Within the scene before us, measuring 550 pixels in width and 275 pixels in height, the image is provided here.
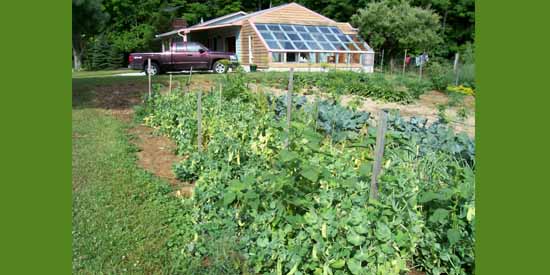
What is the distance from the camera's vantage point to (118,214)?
3.92 meters

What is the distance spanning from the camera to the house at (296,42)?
19609mm

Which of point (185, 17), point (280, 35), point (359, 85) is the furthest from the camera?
point (185, 17)

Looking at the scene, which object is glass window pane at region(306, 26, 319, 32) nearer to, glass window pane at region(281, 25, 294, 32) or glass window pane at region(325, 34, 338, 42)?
glass window pane at region(325, 34, 338, 42)

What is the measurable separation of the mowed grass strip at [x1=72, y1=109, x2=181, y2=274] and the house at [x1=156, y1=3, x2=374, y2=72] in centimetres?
1423

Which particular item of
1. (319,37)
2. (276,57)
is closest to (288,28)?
(319,37)

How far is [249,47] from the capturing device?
21.7m

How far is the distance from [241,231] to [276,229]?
41 centimetres

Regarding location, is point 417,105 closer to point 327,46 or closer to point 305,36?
point 327,46

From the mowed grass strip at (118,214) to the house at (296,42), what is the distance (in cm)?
1423

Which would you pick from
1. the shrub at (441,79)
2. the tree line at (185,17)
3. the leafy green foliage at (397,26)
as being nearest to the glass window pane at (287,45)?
the leafy green foliage at (397,26)

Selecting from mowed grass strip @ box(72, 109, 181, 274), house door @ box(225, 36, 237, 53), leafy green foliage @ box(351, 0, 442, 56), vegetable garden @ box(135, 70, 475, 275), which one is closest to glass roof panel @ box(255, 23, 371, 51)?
leafy green foliage @ box(351, 0, 442, 56)

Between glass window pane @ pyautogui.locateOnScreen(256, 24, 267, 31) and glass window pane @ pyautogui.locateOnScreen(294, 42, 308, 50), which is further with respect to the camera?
glass window pane @ pyautogui.locateOnScreen(256, 24, 267, 31)

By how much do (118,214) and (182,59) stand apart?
13.5 meters

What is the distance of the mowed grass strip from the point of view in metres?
3.16
